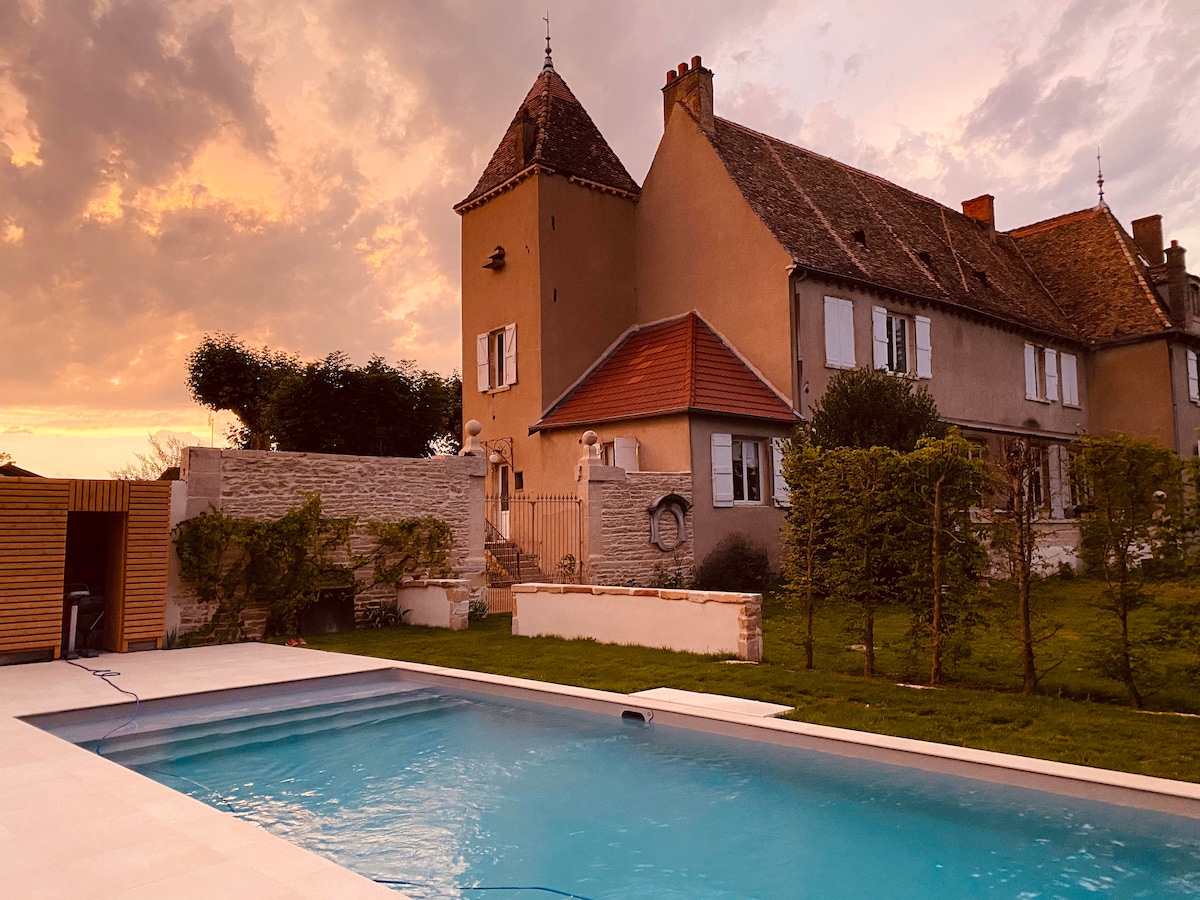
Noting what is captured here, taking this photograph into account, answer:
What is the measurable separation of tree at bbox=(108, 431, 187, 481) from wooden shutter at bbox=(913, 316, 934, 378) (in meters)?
28.0

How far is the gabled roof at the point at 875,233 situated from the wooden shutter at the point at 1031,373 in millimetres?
767

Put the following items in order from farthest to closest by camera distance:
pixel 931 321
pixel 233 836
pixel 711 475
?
pixel 931 321 < pixel 711 475 < pixel 233 836

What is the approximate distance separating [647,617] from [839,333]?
1111 centimetres

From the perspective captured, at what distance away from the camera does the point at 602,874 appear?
4.80 meters

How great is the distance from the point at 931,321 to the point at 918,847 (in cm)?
1931

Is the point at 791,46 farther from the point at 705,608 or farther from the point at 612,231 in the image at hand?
the point at 705,608

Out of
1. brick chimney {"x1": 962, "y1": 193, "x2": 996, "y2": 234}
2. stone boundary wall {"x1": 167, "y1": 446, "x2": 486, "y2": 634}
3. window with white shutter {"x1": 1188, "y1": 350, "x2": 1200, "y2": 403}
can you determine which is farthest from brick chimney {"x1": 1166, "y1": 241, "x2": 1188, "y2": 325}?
stone boundary wall {"x1": 167, "y1": 446, "x2": 486, "y2": 634}

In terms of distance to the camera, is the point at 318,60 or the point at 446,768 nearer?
the point at 446,768

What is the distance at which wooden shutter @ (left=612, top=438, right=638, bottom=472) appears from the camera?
61.8 ft

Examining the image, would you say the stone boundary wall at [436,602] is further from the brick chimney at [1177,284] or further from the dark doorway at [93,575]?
the brick chimney at [1177,284]

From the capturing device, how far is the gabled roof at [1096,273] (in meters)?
26.2

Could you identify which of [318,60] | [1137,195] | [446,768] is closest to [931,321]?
[1137,195]

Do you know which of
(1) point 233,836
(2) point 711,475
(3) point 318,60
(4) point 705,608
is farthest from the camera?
(2) point 711,475

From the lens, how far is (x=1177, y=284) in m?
25.6
